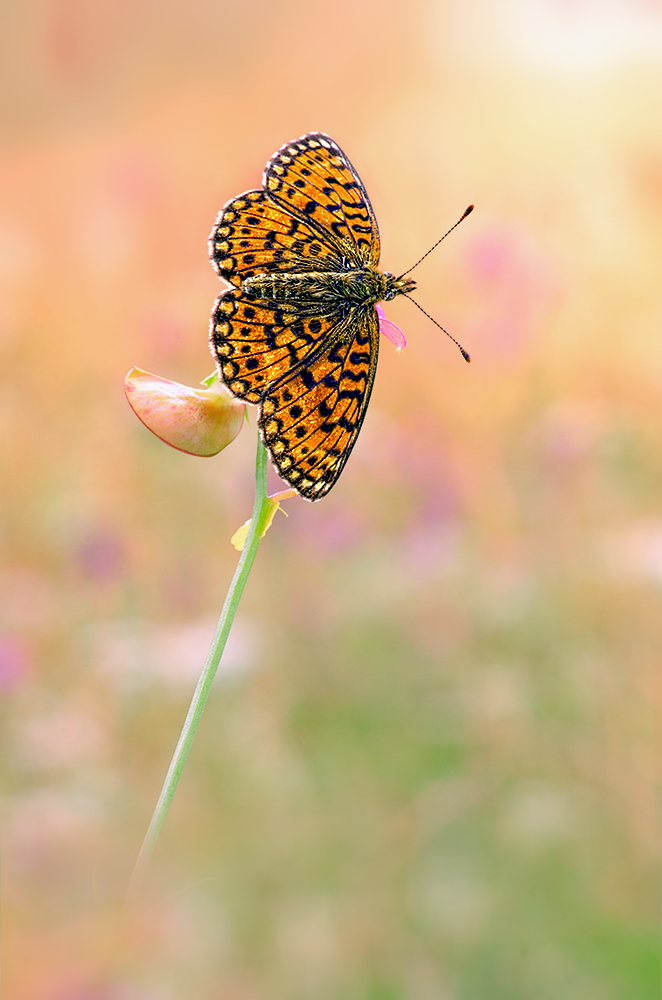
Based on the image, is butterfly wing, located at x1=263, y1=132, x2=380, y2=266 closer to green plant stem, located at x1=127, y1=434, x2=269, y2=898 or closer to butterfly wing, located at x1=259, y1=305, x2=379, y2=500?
butterfly wing, located at x1=259, y1=305, x2=379, y2=500

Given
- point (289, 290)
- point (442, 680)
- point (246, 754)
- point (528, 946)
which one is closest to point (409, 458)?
point (442, 680)

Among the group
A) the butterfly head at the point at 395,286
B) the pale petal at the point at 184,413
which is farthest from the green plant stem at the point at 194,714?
the butterfly head at the point at 395,286

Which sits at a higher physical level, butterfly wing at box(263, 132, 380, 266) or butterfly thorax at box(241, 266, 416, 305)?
butterfly wing at box(263, 132, 380, 266)

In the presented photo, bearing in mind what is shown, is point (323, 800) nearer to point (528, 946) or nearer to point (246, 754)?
point (246, 754)

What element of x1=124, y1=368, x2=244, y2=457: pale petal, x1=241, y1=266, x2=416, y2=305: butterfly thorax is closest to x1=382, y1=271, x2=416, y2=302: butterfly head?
x1=241, y1=266, x2=416, y2=305: butterfly thorax

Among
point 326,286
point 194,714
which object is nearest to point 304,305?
point 326,286

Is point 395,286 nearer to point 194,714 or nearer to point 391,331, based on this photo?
point 391,331
